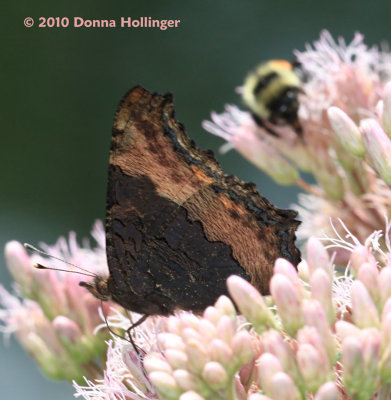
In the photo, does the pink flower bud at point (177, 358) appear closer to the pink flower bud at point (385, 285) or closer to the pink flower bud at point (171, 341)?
the pink flower bud at point (171, 341)

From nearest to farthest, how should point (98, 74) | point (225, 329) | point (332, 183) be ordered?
point (225, 329), point (332, 183), point (98, 74)

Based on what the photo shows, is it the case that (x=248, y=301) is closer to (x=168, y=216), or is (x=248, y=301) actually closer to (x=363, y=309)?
(x=363, y=309)

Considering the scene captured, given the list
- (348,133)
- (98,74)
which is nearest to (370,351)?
(348,133)

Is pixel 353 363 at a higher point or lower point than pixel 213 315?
lower

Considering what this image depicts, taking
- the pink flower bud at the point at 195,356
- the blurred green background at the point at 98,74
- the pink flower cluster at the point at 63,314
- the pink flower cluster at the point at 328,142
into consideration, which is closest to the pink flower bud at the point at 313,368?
the pink flower bud at the point at 195,356

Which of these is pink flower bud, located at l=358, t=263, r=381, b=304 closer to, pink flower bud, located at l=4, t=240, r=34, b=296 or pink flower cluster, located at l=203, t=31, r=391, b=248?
pink flower cluster, located at l=203, t=31, r=391, b=248

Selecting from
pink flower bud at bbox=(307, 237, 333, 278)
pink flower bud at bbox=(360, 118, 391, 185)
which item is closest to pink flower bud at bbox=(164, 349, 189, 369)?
pink flower bud at bbox=(307, 237, 333, 278)
